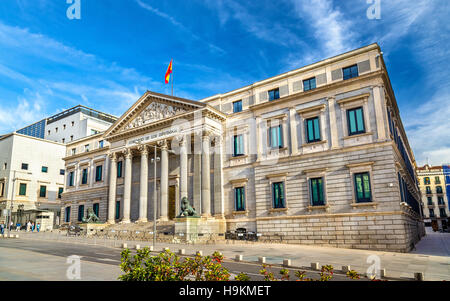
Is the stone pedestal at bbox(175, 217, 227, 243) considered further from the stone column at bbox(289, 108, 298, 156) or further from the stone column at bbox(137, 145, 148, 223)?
the stone column at bbox(289, 108, 298, 156)

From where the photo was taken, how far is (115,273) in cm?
1266

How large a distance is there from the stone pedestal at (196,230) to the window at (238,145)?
25.7 ft

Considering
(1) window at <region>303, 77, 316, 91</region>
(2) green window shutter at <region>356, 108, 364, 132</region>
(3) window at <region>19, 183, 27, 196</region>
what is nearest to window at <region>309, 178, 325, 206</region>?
(2) green window shutter at <region>356, 108, 364, 132</region>

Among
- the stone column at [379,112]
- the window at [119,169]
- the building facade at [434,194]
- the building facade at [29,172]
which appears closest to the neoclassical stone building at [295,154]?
the stone column at [379,112]

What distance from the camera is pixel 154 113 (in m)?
41.0

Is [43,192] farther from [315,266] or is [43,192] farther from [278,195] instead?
[315,266]

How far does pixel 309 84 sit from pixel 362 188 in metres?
11.9

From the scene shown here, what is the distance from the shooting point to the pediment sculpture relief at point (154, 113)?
39.0 meters

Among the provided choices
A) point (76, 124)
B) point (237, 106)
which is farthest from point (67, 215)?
point (237, 106)

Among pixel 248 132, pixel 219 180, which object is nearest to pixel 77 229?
pixel 219 180

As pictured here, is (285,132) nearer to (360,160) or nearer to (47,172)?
(360,160)

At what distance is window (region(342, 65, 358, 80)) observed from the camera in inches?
1199

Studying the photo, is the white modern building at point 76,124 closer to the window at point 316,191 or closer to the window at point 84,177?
the window at point 84,177
